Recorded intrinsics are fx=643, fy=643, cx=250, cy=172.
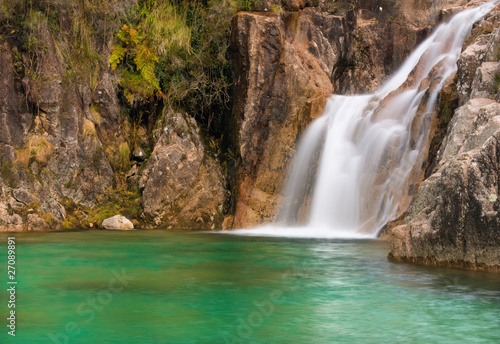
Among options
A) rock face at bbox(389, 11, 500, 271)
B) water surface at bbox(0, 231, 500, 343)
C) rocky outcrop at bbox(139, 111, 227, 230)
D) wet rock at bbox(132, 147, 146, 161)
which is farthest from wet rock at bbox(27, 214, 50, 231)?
rock face at bbox(389, 11, 500, 271)

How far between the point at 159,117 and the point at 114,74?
208 cm

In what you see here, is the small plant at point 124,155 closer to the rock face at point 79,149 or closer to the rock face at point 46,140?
the rock face at point 79,149

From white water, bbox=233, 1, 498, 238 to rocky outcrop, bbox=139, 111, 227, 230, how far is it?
1.94 m

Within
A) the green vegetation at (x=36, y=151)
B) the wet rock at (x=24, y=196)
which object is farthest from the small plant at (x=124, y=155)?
the wet rock at (x=24, y=196)

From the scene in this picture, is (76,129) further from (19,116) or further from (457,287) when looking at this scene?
(457,287)

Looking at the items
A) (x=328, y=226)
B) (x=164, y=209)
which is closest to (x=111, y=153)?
(x=164, y=209)

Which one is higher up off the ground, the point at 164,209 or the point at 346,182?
the point at 346,182

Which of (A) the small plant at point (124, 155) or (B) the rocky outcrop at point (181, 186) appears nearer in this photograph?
(B) the rocky outcrop at point (181, 186)

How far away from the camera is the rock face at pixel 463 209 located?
905cm

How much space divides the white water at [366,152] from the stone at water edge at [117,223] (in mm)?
3269

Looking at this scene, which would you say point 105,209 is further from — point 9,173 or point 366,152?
point 366,152

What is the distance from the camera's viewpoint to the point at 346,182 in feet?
54.9

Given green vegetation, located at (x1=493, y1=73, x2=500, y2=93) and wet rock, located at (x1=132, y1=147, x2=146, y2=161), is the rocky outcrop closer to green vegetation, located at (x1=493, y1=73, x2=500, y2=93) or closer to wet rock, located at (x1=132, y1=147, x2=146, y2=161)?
wet rock, located at (x1=132, y1=147, x2=146, y2=161)

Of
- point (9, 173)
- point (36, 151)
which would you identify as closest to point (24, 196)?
point (9, 173)
